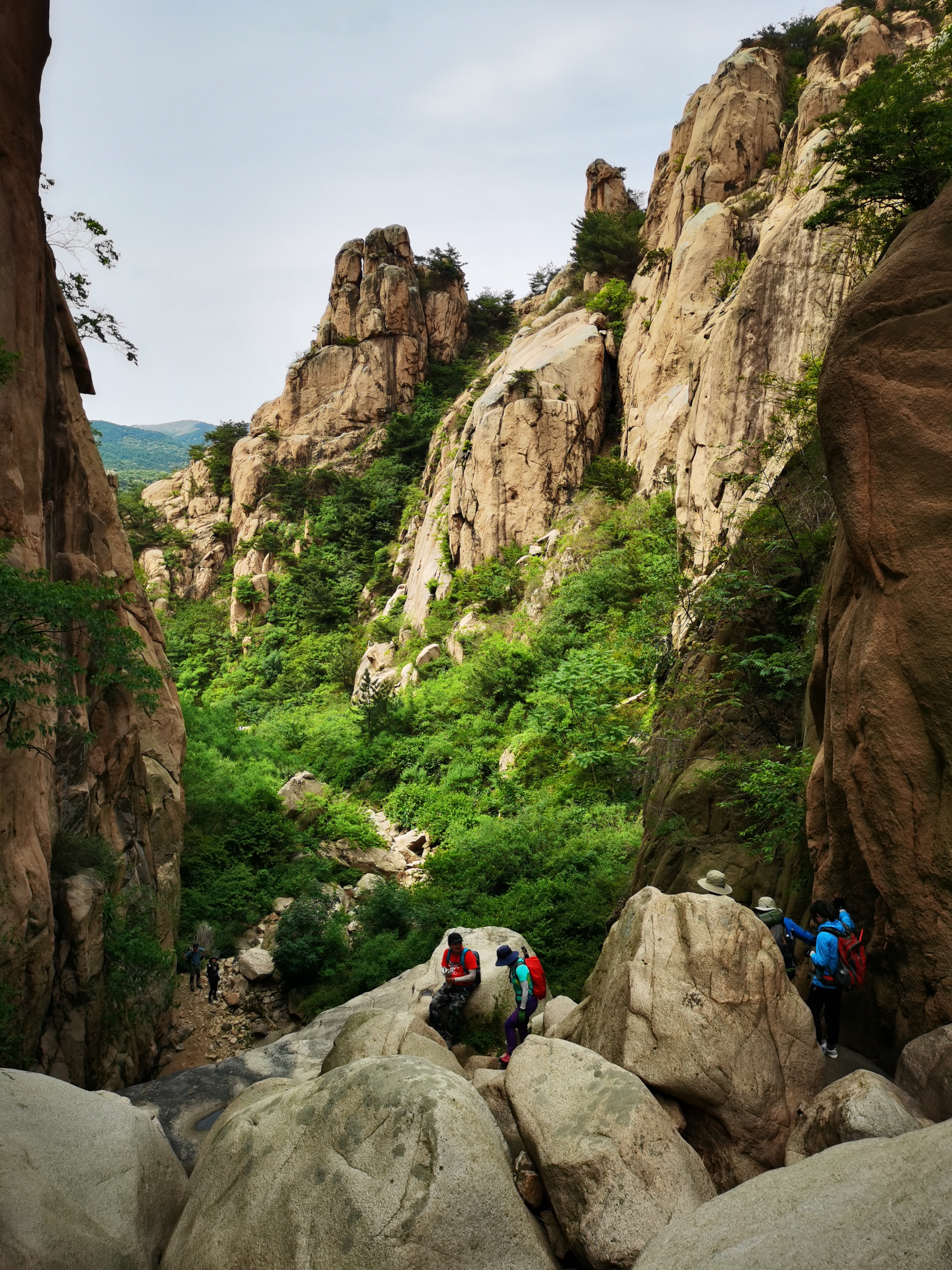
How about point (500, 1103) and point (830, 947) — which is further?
point (500, 1103)

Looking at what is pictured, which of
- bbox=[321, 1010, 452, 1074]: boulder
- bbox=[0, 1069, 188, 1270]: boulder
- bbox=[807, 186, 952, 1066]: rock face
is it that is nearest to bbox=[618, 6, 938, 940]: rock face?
bbox=[807, 186, 952, 1066]: rock face

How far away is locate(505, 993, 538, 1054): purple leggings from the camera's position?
25.6 feet

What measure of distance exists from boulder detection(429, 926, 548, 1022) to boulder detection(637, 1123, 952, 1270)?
5167 mm

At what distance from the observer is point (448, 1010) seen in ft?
28.7

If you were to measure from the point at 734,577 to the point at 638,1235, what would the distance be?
9574mm

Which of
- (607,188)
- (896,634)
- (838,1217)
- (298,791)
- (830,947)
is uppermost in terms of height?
(607,188)

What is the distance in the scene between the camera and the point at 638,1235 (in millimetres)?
4500

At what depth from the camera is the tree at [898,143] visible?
7812 mm

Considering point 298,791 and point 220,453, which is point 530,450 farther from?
point 220,453

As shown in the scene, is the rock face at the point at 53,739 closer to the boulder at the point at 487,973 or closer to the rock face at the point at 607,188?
the boulder at the point at 487,973

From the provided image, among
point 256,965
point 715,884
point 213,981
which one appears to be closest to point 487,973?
point 715,884

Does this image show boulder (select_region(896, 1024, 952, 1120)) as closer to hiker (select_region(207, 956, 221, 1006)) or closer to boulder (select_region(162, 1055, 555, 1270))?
boulder (select_region(162, 1055, 555, 1270))

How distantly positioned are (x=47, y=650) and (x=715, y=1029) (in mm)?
8119

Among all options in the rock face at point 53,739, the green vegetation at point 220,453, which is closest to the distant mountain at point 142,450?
the green vegetation at point 220,453
